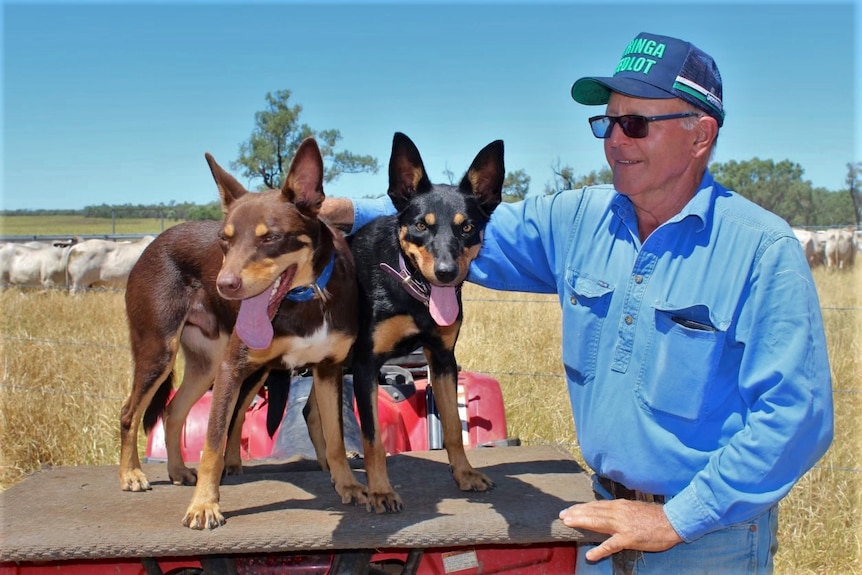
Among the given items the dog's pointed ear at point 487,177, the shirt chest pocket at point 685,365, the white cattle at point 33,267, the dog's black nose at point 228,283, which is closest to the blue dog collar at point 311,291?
the dog's black nose at point 228,283

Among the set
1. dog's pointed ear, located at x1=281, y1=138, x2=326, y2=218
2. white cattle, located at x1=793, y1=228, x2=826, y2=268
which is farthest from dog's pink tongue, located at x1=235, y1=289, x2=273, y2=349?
white cattle, located at x1=793, y1=228, x2=826, y2=268

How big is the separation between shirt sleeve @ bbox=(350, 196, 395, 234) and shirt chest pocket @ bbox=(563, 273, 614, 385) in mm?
1181

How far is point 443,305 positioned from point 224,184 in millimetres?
1024

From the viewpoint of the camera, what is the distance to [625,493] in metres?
2.69

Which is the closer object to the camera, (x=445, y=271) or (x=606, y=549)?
(x=606, y=549)

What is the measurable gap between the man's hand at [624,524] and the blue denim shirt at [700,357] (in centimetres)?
6

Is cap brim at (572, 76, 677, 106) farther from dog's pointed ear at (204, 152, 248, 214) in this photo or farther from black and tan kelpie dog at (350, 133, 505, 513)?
dog's pointed ear at (204, 152, 248, 214)

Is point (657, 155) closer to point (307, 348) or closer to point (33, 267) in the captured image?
point (307, 348)

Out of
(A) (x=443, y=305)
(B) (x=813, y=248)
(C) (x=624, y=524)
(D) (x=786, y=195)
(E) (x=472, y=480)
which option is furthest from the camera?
(D) (x=786, y=195)

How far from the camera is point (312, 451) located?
3.98 meters

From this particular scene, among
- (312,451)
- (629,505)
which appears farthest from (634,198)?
(312,451)

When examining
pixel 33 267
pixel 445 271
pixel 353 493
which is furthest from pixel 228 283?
pixel 33 267

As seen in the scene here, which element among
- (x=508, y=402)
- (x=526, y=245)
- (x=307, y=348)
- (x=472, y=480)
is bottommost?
(x=508, y=402)

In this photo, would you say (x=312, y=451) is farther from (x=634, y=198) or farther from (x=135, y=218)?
(x=135, y=218)
